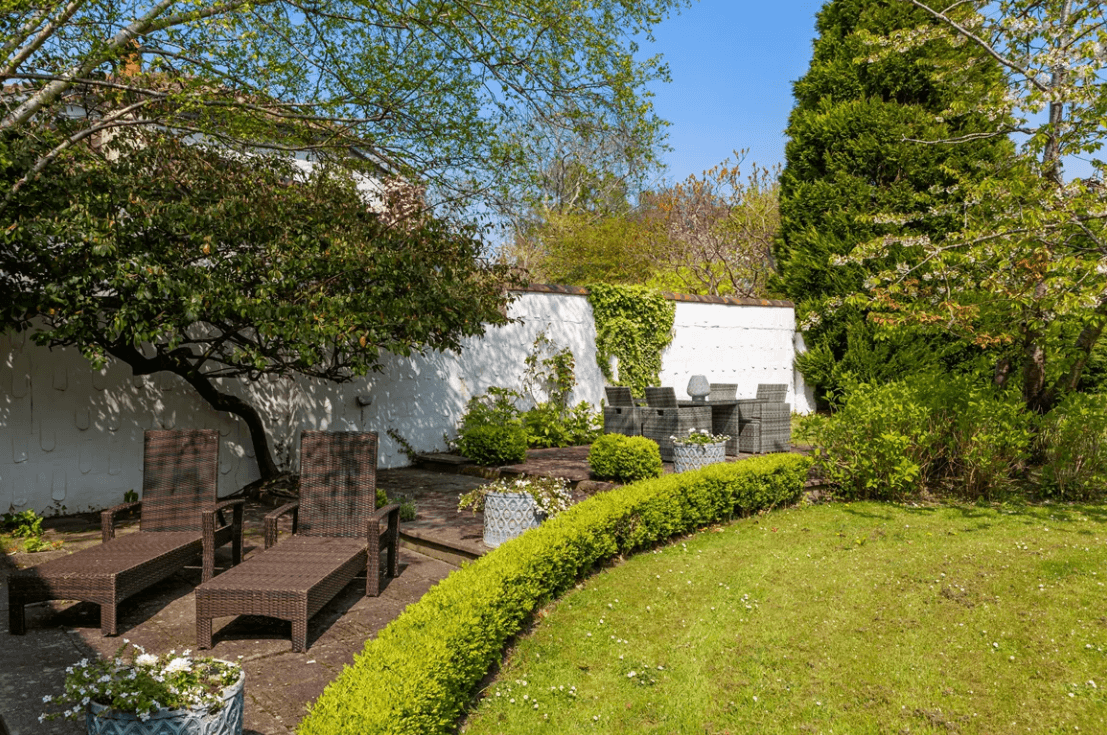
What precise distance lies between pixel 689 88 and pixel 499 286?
125 inches

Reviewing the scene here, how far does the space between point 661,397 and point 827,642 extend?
5318 millimetres

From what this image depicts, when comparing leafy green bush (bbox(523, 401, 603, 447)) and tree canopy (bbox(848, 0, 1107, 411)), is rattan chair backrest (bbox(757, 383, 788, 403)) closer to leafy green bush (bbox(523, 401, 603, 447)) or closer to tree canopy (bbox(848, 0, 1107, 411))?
tree canopy (bbox(848, 0, 1107, 411))

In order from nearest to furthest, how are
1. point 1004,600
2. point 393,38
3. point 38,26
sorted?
point 1004,600, point 38,26, point 393,38

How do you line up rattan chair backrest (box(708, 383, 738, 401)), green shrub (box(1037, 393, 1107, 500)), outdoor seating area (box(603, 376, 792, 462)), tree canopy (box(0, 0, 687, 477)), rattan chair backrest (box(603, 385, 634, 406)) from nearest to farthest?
tree canopy (box(0, 0, 687, 477)) → green shrub (box(1037, 393, 1107, 500)) → outdoor seating area (box(603, 376, 792, 462)) → rattan chair backrest (box(603, 385, 634, 406)) → rattan chair backrest (box(708, 383, 738, 401))

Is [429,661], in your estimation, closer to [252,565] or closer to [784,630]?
[252,565]

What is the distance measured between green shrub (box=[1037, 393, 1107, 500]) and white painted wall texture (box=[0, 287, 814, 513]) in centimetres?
583

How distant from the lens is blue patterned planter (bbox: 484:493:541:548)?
5617 millimetres

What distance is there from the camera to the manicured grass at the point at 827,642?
352 centimetres

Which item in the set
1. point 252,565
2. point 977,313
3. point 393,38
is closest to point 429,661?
point 252,565

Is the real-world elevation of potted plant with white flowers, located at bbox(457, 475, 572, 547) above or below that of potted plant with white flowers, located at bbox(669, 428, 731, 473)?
below

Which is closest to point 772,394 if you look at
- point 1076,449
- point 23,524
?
point 1076,449

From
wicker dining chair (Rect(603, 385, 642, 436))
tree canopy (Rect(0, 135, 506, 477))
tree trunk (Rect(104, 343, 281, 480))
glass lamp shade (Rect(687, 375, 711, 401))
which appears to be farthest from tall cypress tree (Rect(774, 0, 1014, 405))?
tree trunk (Rect(104, 343, 281, 480))

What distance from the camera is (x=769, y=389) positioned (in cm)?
996

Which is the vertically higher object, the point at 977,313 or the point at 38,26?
the point at 38,26
